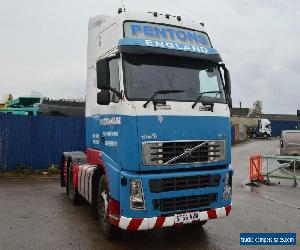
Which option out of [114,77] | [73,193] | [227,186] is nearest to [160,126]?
[114,77]

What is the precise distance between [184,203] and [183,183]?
0.34m

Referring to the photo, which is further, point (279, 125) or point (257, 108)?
point (257, 108)

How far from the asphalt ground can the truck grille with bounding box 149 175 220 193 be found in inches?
42.8

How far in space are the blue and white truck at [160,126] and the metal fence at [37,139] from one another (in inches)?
333

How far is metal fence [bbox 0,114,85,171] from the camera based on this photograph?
14.7 metres

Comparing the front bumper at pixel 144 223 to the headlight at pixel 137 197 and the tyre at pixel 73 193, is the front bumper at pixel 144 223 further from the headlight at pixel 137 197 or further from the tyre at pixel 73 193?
the tyre at pixel 73 193

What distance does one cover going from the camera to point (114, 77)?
21.7 ft

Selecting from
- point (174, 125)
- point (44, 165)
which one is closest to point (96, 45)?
point (174, 125)

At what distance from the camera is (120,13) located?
23.4 ft

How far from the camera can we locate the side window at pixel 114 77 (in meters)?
6.49

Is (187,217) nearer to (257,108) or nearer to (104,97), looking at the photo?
(104,97)

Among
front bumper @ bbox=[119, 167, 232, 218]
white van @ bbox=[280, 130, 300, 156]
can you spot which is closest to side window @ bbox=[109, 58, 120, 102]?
front bumper @ bbox=[119, 167, 232, 218]

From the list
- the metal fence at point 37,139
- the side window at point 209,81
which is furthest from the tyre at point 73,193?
the metal fence at point 37,139

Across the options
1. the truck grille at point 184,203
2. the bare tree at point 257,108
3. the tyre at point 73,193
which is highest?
the bare tree at point 257,108
